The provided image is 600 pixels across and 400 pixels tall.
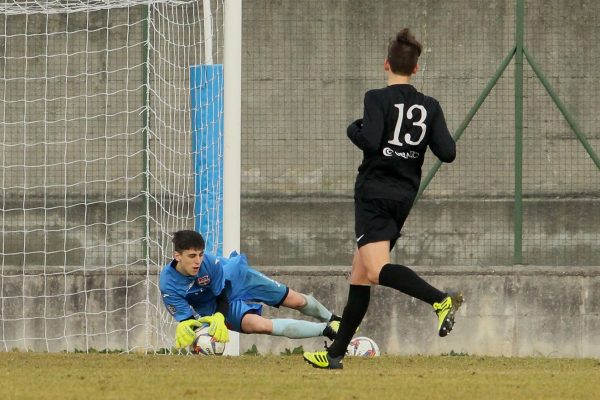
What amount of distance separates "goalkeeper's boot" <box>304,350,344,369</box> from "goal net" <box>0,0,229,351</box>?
14.0ft

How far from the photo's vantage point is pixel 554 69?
1309cm

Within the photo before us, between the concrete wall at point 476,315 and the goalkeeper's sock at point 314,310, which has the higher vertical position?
the goalkeeper's sock at point 314,310

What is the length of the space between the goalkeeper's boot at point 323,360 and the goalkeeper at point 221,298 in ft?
3.34

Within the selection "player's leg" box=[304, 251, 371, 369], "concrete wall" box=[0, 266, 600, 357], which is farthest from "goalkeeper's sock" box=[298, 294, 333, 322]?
"player's leg" box=[304, 251, 371, 369]

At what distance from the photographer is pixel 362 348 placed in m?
10.4

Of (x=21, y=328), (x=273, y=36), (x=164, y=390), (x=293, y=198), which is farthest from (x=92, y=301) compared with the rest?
(x=164, y=390)

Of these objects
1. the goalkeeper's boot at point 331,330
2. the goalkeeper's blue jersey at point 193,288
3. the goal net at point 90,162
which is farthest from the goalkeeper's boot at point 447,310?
the goal net at point 90,162

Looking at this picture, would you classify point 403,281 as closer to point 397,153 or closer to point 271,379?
point 397,153

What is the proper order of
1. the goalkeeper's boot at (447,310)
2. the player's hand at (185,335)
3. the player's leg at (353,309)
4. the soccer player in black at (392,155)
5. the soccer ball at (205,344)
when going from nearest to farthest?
1. the goalkeeper's boot at (447,310)
2. the soccer player in black at (392,155)
3. the player's leg at (353,309)
4. the player's hand at (185,335)
5. the soccer ball at (205,344)

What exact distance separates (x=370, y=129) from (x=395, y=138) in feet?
0.56

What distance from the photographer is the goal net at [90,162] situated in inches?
492

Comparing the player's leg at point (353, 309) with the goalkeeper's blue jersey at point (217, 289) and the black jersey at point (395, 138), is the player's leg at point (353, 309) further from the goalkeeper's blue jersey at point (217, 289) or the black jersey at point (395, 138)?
the goalkeeper's blue jersey at point (217, 289)

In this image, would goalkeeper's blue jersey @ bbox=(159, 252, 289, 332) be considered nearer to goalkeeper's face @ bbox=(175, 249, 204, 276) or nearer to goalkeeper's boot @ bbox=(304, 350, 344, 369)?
goalkeeper's face @ bbox=(175, 249, 204, 276)

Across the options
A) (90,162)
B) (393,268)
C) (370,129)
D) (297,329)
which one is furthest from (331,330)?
(90,162)
